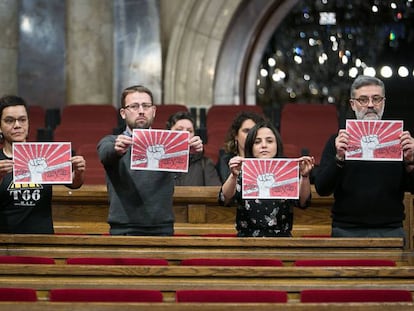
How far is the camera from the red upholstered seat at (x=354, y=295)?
3182 millimetres

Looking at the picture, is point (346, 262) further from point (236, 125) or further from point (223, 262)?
point (236, 125)

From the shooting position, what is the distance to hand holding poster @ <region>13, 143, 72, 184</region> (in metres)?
4.17

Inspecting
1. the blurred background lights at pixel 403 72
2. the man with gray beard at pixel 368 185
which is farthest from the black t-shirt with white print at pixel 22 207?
the blurred background lights at pixel 403 72

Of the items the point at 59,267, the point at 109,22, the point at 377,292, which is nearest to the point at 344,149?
the point at 377,292

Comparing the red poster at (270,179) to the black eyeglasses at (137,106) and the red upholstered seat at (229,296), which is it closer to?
the black eyeglasses at (137,106)

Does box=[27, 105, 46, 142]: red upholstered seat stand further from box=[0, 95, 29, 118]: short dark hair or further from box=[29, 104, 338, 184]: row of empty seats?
box=[0, 95, 29, 118]: short dark hair

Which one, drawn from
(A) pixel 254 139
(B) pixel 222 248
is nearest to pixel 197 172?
(A) pixel 254 139

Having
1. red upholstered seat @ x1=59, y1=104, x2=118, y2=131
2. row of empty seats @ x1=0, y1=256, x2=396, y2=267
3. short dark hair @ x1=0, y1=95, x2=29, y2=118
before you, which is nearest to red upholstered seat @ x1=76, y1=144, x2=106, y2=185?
red upholstered seat @ x1=59, y1=104, x2=118, y2=131

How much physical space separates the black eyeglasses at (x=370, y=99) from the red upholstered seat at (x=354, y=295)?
1231 millimetres

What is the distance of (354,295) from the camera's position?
320cm

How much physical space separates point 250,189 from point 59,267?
3.32ft

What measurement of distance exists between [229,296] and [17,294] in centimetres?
70

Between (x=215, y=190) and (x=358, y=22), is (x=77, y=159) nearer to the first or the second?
(x=215, y=190)

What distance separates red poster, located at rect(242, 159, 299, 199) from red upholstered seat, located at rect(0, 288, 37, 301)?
4.08 ft
